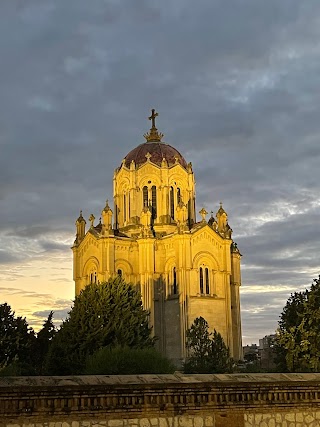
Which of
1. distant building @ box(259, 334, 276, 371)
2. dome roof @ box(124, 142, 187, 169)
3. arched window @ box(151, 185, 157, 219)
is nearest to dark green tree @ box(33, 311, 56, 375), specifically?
arched window @ box(151, 185, 157, 219)

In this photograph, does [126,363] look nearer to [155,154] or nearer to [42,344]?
[42,344]

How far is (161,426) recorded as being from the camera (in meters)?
9.47

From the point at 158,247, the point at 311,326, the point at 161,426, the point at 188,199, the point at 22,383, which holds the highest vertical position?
the point at 188,199

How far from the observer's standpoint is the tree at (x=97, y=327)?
116 ft

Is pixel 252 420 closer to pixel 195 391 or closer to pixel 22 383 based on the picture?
pixel 195 391

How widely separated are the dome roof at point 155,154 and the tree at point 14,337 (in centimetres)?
1913

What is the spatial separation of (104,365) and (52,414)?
50.2 feet

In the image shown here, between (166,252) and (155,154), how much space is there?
10119 millimetres

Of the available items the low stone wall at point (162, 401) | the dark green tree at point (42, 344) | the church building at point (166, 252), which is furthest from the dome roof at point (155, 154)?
the low stone wall at point (162, 401)

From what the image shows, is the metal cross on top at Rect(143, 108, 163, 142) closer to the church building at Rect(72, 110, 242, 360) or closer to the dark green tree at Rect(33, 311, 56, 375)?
the church building at Rect(72, 110, 242, 360)

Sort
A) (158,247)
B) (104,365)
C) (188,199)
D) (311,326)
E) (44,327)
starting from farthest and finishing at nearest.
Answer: (188,199)
(158,247)
(44,327)
(311,326)
(104,365)

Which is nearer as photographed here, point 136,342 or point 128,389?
point 128,389

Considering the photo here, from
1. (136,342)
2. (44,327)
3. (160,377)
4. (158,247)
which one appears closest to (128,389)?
(160,377)

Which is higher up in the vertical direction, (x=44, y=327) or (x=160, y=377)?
(x=44, y=327)
